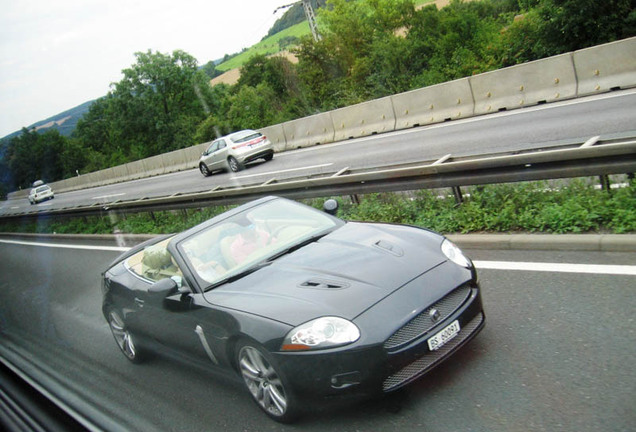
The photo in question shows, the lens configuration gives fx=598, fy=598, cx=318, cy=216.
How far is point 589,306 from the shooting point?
4527mm

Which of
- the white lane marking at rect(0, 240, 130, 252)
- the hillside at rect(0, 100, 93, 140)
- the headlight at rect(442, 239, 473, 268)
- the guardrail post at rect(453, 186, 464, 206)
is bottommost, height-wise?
the white lane marking at rect(0, 240, 130, 252)

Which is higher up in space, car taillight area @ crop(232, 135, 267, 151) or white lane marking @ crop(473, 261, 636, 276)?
car taillight area @ crop(232, 135, 267, 151)

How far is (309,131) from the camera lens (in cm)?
2334

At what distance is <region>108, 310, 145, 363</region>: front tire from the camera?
6.04 meters

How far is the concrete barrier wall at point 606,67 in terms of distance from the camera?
13125mm

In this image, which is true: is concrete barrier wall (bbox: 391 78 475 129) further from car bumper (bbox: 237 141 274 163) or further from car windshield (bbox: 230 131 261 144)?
car windshield (bbox: 230 131 261 144)

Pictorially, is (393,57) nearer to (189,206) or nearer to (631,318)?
(189,206)

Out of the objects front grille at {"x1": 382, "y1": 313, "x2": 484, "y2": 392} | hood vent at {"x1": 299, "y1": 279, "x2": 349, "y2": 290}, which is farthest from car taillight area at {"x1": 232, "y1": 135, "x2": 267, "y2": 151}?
front grille at {"x1": 382, "y1": 313, "x2": 484, "y2": 392}

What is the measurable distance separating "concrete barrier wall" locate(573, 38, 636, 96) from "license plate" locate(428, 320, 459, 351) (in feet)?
37.8

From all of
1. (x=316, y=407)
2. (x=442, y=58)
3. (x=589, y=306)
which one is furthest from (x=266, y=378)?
(x=442, y=58)

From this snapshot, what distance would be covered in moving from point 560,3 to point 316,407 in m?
22.7

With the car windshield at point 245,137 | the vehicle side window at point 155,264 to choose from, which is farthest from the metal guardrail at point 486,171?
the car windshield at point 245,137

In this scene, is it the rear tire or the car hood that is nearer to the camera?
the car hood

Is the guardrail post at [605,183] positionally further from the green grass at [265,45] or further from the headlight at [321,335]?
the green grass at [265,45]
